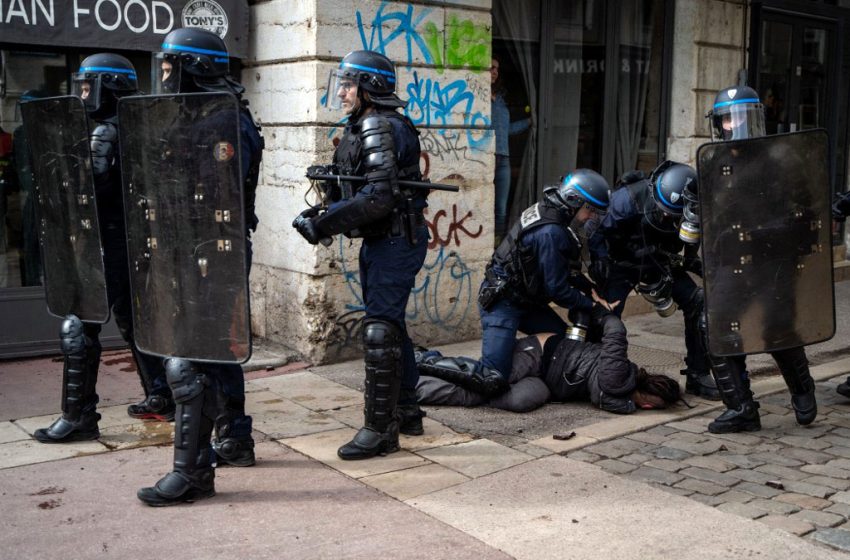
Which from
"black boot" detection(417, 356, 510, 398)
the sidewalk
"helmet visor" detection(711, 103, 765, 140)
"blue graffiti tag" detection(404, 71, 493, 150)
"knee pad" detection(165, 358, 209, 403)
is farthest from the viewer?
"blue graffiti tag" detection(404, 71, 493, 150)

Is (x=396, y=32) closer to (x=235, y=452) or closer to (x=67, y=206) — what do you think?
(x=67, y=206)

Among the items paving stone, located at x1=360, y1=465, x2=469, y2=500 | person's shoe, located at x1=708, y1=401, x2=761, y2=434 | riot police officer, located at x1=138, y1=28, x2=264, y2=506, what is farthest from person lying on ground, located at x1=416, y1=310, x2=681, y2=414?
riot police officer, located at x1=138, y1=28, x2=264, y2=506

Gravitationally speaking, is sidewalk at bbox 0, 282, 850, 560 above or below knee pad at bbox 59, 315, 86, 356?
below

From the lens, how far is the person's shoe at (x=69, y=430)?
4891 millimetres

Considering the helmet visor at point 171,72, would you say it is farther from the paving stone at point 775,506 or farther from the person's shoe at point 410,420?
the paving stone at point 775,506

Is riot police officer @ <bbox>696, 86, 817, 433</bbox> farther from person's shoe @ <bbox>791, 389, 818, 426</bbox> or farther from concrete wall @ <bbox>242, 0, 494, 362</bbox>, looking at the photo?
concrete wall @ <bbox>242, 0, 494, 362</bbox>

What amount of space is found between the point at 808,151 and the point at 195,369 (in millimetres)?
3137

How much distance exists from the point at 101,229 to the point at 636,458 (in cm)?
292

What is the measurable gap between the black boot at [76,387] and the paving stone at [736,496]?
3039mm

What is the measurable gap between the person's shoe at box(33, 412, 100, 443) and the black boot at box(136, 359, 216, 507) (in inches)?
38.9

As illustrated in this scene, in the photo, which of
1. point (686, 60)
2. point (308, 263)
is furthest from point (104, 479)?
point (686, 60)

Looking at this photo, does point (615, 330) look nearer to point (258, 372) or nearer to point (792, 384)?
point (792, 384)

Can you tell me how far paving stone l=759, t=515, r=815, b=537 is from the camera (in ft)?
12.8

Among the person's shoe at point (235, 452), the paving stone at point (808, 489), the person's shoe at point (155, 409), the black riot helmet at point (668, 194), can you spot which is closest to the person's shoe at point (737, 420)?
the paving stone at point (808, 489)
